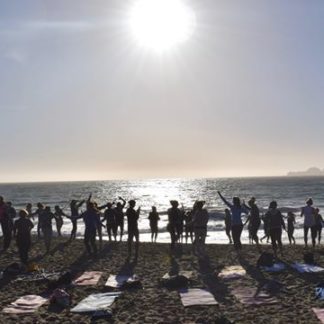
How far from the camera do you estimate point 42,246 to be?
72.7ft

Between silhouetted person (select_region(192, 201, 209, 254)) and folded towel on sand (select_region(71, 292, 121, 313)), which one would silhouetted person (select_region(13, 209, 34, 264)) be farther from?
silhouetted person (select_region(192, 201, 209, 254))

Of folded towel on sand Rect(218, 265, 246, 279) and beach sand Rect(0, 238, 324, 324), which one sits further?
folded towel on sand Rect(218, 265, 246, 279)

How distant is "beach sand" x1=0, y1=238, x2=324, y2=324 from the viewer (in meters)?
10.0

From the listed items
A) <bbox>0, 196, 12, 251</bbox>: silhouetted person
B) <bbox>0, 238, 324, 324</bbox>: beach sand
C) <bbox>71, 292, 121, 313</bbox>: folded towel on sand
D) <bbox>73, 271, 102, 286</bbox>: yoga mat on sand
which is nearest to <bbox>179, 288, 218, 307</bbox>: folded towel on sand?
<bbox>0, 238, 324, 324</bbox>: beach sand

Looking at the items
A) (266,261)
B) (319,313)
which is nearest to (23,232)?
(266,261)

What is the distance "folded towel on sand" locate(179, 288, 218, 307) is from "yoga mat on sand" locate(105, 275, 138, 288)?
1.78m

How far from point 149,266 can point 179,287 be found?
363 cm

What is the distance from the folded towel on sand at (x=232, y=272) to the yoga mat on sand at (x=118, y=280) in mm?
2605

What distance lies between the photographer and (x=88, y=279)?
13766 millimetres

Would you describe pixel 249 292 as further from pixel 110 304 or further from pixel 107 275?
pixel 107 275

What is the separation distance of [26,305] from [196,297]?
398 cm

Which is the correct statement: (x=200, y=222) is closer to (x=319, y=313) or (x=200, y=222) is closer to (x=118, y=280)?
(x=118, y=280)

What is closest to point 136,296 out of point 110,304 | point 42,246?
point 110,304

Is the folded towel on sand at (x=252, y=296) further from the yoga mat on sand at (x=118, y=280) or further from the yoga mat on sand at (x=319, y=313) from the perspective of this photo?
the yoga mat on sand at (x=118, y=280)
